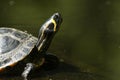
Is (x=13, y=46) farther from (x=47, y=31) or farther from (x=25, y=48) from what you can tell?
(x=47, y=31)

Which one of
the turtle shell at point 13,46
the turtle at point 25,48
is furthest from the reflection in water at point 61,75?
the turtle shell at point 13,46

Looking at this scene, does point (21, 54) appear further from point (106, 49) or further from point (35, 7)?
point (35, 7)

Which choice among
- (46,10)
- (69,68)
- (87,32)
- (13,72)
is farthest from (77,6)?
(13,72)

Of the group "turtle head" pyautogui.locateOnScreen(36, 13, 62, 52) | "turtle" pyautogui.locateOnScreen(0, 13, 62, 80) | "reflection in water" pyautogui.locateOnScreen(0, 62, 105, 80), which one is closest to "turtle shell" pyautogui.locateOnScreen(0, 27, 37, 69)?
"turtle" pyautogui.locateOnScreen(0, 13, 62, 80)

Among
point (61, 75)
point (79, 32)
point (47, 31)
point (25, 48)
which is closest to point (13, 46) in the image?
point (25, 48)

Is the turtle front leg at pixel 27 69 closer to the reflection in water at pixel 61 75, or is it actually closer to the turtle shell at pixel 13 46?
the reflection in water at pixel 61 75

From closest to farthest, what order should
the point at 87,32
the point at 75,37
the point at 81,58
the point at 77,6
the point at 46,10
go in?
the point at 81,58, the point at 75,37, the point at 87,32, the point at 46,10, the point at 77,6

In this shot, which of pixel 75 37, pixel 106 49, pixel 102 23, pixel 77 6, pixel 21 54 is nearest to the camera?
pixel 21 54
